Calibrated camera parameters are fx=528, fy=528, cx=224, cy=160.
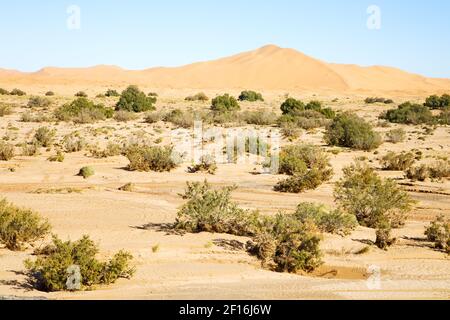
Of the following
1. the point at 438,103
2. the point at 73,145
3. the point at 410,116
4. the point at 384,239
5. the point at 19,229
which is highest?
the point at 438,103

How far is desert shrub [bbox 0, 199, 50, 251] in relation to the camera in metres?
9.55

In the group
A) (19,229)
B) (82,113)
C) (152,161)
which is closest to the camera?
(19,229)

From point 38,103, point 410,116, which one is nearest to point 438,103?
point 410,116

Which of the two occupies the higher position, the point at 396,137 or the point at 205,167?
the point at 396,137

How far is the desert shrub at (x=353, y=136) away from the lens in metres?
23.6

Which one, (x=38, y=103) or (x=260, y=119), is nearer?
(x=260, y=119)

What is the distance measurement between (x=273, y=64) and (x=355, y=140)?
298 feet

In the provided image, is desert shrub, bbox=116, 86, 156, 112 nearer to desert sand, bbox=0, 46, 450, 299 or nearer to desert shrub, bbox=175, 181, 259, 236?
desert sand, bbox=0, 46, 450, 299

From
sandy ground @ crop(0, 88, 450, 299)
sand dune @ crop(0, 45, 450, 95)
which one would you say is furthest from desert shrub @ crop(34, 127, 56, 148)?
sand dune @ crop(0, 45, 450, 95)

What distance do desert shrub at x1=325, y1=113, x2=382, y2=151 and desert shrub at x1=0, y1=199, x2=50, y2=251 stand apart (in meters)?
16.6

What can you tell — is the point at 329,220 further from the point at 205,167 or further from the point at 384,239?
the point at 205,167

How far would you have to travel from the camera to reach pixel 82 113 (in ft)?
103

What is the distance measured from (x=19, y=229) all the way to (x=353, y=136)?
17378 millimetres
